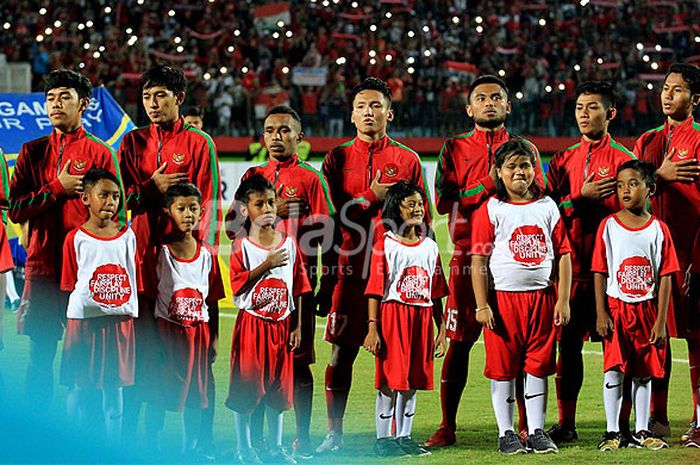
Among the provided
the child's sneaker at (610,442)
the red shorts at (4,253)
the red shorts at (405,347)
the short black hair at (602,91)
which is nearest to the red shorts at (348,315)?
the red shorts at (405,347)

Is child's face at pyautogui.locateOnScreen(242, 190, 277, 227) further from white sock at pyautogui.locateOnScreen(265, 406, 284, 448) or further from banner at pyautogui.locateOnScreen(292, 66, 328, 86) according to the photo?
banner at pyautogui.locateOnScreen(292, 66, 328, 86)

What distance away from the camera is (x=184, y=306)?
612 cm

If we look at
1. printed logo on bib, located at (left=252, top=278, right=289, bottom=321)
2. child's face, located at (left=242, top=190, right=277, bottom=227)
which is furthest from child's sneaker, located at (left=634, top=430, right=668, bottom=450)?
child's face, located at (left=242, top=190, right=277, bottom=227)

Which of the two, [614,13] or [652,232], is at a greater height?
[614,13]

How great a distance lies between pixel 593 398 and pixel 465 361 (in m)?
1.95

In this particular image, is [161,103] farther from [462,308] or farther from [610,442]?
[610,442]

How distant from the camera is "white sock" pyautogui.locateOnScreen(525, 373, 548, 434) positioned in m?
6.31

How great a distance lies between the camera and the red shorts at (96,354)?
6062 millimetres

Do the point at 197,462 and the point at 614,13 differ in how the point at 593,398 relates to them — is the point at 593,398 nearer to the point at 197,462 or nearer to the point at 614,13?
the point at 197,462

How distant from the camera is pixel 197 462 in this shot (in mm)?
6066

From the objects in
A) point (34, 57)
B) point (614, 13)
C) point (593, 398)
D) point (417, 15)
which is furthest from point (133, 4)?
point (593, 398)

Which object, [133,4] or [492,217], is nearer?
[492,217]

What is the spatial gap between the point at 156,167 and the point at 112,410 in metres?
1.47

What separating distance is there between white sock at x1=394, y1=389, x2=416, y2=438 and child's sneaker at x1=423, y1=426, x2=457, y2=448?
31 centimetres
